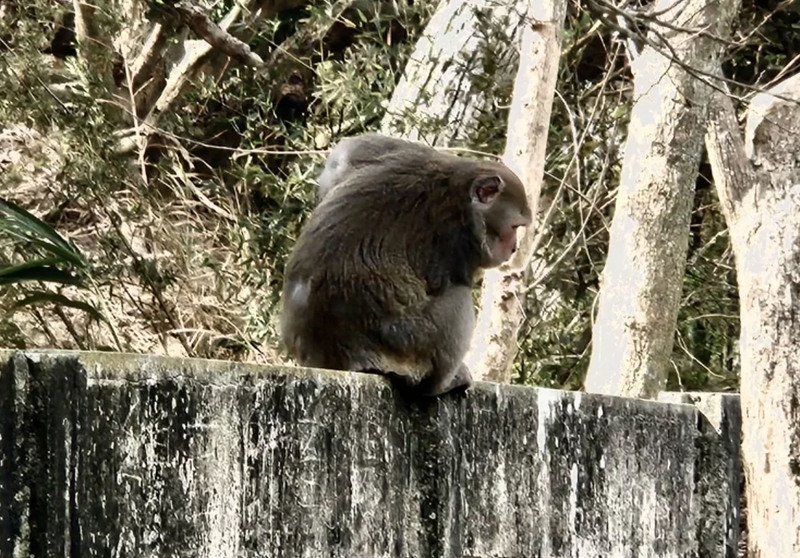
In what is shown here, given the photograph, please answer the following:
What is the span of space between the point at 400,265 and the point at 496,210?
52cm

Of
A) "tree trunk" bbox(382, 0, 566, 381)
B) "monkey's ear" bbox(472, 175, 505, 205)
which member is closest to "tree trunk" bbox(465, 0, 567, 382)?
"tree trunk" bbox(382, 0, 566, 381)

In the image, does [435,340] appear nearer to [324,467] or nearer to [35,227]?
[324,467]

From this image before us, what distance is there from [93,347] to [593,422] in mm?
3949

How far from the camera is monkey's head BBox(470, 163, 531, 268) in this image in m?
3.94

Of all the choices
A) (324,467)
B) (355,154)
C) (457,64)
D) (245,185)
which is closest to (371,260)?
(355,154)

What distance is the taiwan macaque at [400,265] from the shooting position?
354 cm

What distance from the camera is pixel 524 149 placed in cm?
552

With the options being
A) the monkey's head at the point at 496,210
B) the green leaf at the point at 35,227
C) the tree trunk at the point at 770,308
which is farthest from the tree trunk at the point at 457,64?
the monkey's head at the point at 496,210

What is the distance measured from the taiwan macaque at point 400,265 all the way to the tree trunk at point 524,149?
149cm

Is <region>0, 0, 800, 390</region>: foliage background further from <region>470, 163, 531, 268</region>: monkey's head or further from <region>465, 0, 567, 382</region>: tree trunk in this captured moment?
<region>470, 163, 531, 268</region>: monkey's head

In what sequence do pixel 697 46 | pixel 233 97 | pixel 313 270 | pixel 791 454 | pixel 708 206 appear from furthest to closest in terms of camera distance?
pixel 708 206, pixel 233 97, pixel 697 46, pixel 791 454, pixel 313 270

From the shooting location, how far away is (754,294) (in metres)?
6.35

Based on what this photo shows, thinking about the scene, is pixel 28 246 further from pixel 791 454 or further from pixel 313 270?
pixel 791 454

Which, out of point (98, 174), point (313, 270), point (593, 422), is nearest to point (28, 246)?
point (98, 174)
